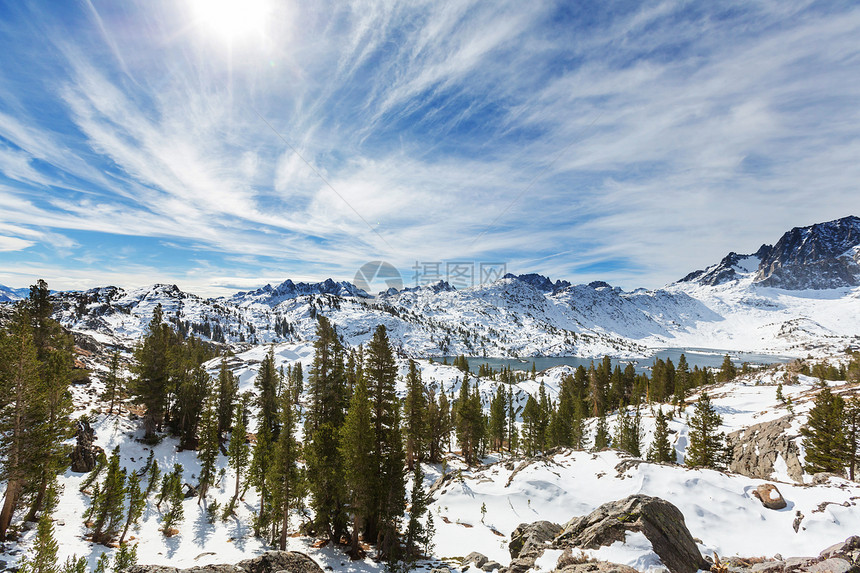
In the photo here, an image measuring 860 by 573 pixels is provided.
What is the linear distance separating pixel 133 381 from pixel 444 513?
43.0m

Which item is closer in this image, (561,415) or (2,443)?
(2,443)

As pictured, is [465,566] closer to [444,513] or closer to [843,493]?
→ [444,513]

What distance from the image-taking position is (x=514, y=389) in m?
138

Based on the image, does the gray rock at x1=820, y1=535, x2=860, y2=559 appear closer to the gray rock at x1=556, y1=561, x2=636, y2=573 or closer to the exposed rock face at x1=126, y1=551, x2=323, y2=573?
the gray rock at x1=556, y1=561, x2=636, y2=573

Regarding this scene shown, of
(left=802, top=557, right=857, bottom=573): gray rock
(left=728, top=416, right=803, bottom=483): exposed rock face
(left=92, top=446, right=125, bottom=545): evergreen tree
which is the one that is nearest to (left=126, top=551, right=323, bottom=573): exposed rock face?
(left=92, top=446, right=125, bottom=545): evergreen tree

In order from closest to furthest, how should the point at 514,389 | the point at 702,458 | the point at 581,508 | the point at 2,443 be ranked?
1. the point at 2,443
2. the point at 581,508
3. the point at 702,458
4. the point at 514,389

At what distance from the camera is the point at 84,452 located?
34.0 metres

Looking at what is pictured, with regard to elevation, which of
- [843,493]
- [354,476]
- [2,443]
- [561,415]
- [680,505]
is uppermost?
[2,443]

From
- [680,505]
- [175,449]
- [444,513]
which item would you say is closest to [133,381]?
[175,449]

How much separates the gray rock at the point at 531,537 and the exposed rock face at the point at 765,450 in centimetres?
3165

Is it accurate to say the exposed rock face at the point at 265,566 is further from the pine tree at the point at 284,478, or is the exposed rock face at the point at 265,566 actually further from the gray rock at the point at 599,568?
the gray rock at the point at 599,568

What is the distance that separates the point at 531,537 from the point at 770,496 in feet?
60.7

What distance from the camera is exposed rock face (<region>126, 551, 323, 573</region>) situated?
12.6 m

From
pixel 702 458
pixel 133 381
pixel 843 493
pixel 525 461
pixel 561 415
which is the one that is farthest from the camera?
pixel 561 415
